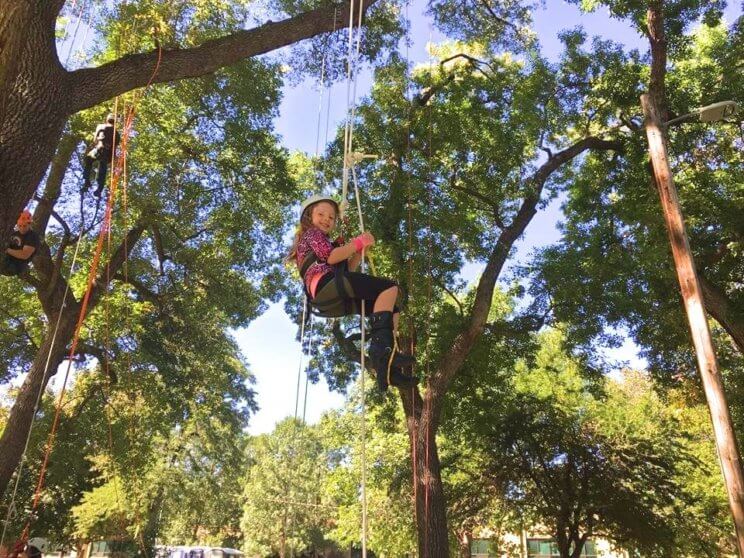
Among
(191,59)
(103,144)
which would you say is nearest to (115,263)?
(103,144)

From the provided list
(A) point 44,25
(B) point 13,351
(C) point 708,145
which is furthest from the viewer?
(B) point 13,351

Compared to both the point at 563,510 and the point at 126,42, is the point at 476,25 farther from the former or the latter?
the point at 563,510

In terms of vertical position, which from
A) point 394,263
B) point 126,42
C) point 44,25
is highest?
point 126,42

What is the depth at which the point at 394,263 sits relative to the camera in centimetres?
945

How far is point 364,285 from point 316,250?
40cm

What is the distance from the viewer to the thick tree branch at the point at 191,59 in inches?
188

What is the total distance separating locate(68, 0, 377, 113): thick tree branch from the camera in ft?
15.7

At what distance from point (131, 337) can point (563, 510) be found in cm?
1034

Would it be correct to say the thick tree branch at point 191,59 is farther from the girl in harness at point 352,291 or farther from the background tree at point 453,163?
the background tree at point 453,163

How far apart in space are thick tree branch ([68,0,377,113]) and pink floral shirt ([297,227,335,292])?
2.47 meters

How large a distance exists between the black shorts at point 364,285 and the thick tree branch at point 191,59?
9.22 feet

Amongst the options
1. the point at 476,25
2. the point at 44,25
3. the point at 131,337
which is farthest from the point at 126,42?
the point at 131,337

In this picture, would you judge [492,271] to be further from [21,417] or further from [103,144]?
[21,417]

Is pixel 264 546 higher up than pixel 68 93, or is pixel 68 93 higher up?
pixel 68 93
